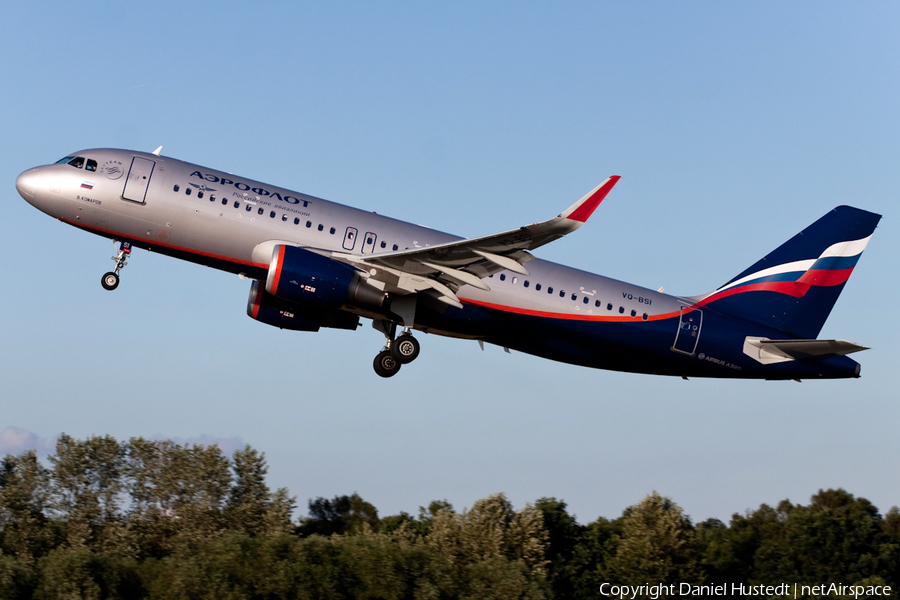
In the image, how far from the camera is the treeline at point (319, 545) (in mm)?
48250

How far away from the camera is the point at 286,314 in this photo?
110ft

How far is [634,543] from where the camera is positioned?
72.8m

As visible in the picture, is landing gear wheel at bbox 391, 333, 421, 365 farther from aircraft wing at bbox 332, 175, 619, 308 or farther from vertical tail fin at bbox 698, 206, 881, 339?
vertical tail fin at bbox 698, 206, 881, 339

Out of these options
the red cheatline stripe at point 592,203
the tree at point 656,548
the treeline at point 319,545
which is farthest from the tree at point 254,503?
the red cheatline stripe at point 592,203

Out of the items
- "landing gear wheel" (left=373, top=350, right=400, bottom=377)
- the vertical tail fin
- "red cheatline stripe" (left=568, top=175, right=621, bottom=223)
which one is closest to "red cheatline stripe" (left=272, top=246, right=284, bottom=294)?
"landing gear wheel" (left=373, top=350, right=400, bottom=377)

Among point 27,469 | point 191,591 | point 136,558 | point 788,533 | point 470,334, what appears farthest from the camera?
point 788,533

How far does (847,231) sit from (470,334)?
14.8m

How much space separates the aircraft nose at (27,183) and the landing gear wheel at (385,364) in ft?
40.9

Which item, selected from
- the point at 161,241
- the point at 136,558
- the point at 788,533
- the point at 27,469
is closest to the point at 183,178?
the point at 161,241

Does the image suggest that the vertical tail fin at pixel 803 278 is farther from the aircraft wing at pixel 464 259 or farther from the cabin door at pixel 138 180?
the cabin door at pixel 138 180

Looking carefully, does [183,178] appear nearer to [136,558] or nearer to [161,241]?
[161,241]

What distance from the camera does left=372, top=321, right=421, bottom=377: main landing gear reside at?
32.6 metres

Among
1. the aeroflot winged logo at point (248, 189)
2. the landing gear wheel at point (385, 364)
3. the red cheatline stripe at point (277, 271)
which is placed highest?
the aeroflot winged logo at point (248, 189)

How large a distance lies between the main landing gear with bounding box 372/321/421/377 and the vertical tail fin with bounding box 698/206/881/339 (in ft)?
34.4
